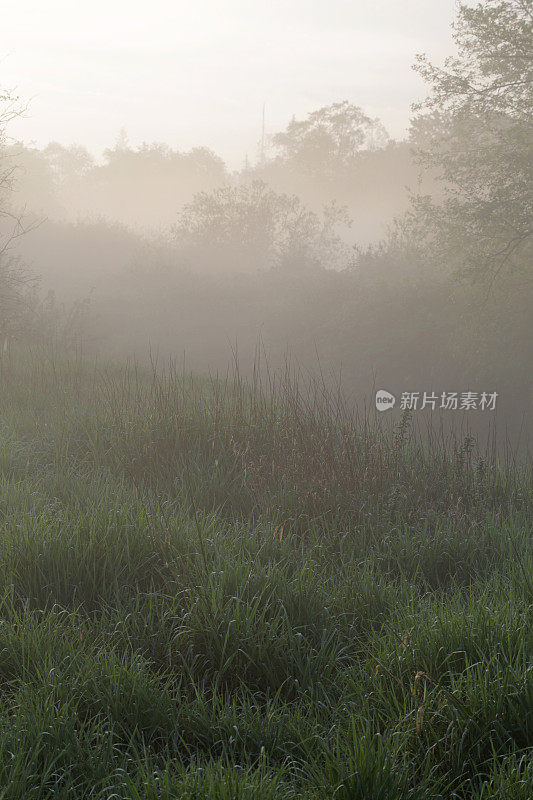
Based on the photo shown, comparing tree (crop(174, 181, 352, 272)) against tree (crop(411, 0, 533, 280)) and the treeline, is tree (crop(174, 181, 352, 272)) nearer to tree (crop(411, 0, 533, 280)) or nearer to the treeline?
the treeline

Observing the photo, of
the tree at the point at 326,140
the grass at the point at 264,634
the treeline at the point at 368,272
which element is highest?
the tree at the point at 326,140

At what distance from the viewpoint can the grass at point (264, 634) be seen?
2.25 m

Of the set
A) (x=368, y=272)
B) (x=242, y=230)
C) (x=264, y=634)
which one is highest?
(x=242, y=230)

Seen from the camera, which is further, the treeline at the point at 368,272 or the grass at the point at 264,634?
the treeline at the point at 368,272

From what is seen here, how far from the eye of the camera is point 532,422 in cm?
1580

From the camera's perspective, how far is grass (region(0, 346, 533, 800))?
7.39 ft

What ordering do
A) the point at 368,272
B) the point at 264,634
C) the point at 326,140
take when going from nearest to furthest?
the point at 264,634 < the point at 368,272 < the point at 326,140

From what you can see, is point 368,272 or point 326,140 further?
point 326,140

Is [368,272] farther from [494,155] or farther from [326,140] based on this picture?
[326,140]

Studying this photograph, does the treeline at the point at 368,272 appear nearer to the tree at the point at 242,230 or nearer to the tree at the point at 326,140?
the tree at the point at 242,230

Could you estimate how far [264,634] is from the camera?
3.06 m

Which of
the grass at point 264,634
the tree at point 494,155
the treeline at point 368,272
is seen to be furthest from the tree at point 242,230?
the grass at point 264,634

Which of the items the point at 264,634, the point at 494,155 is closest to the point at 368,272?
the point at 494,155

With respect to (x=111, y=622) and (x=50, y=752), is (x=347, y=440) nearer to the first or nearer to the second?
(x=111, y=622)
